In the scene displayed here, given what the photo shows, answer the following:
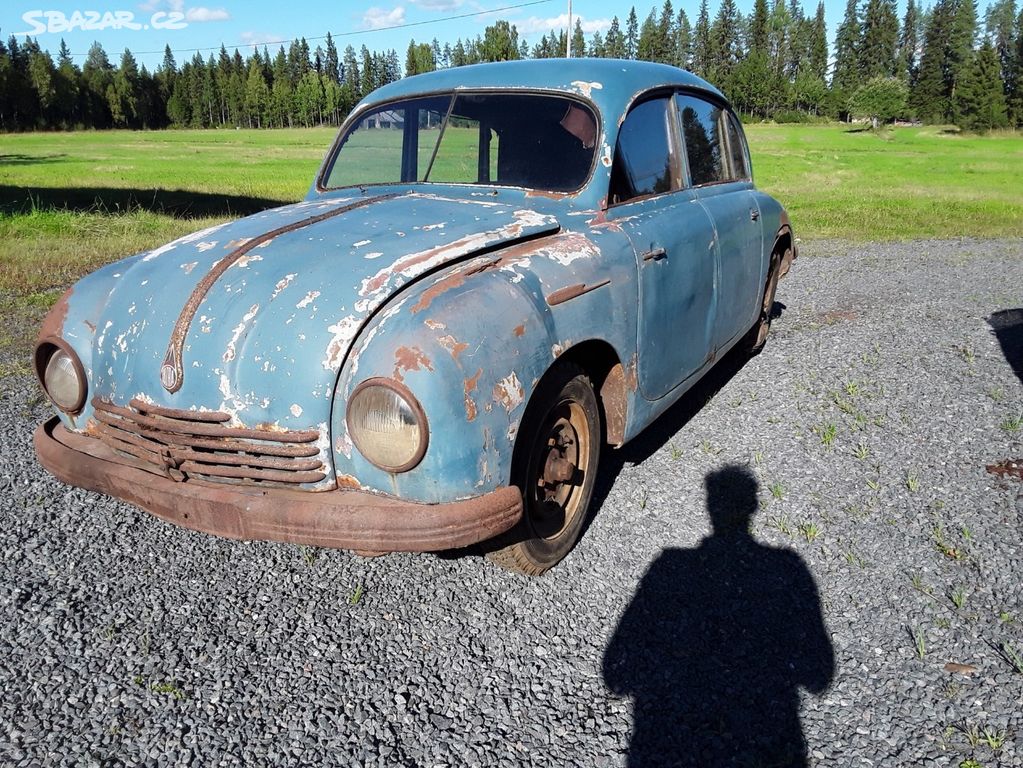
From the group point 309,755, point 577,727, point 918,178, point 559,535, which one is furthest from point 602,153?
point 918,178

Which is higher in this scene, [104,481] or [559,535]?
[104,481]

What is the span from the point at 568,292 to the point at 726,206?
198 centimetres

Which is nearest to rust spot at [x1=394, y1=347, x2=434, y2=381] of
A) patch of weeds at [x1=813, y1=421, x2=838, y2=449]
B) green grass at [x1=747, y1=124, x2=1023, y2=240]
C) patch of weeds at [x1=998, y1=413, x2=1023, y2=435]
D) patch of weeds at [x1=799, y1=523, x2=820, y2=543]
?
patch of weeds at [x1=799, y1=523, x2=820, y2=543]

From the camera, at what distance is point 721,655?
2398mm

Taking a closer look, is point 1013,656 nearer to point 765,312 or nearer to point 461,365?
point 461,365

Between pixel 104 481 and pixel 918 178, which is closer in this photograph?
pixel 104 481

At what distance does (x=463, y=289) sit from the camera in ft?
7.62

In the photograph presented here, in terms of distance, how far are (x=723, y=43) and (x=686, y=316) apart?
112 metres

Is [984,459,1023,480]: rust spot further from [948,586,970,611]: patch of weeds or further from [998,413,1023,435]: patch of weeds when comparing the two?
[948,586,970,611]: patch of weeds

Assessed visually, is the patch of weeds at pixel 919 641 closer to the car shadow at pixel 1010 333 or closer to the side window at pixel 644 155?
the side window at pixel 644 155

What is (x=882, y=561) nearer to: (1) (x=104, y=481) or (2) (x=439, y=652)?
(2) (x=439, y=652)

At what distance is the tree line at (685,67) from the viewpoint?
80750 mm

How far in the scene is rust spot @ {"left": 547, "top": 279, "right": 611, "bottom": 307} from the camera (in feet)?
8.27

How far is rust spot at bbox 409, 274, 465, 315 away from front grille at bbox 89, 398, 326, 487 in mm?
493
